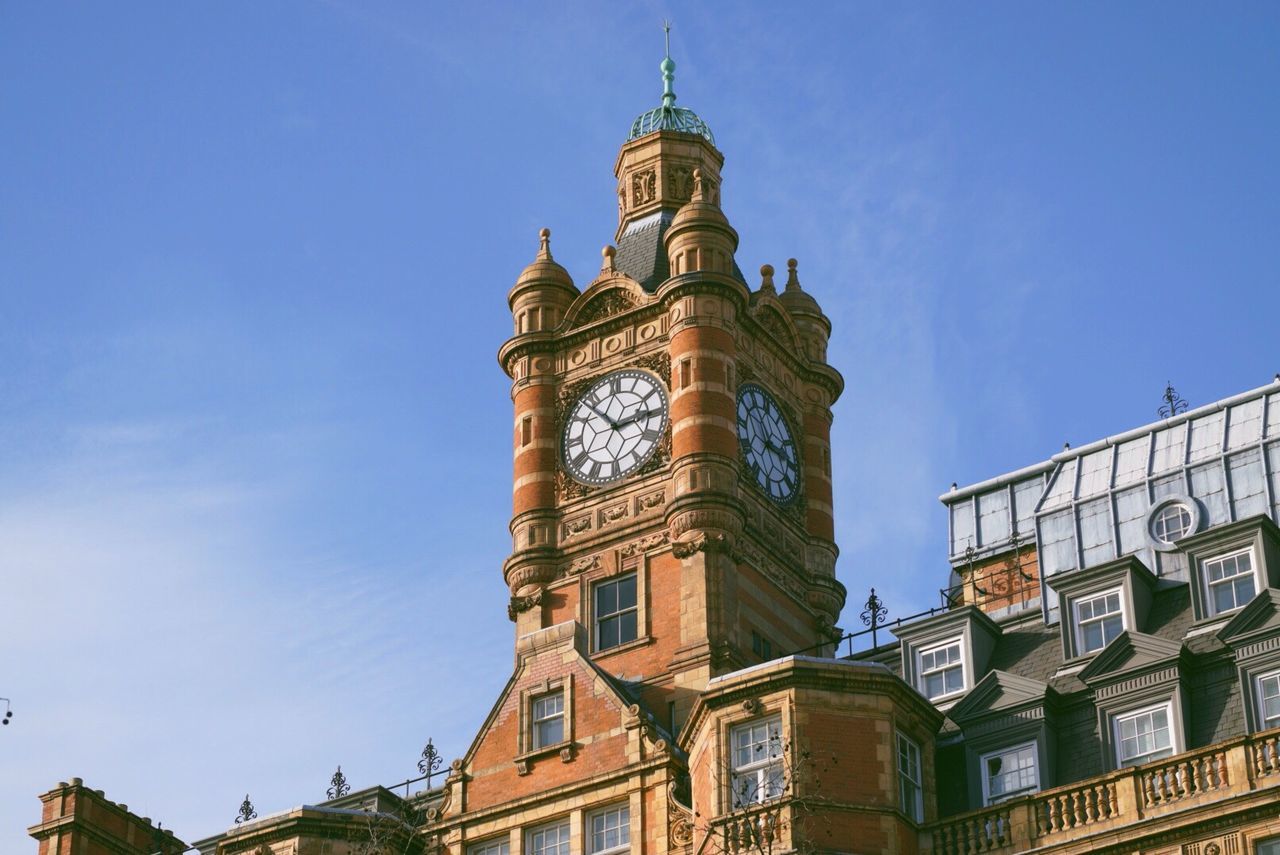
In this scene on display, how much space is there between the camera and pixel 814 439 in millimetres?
66500

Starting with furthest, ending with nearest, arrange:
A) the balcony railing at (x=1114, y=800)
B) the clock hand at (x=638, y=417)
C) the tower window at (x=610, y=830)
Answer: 1. the clock hand at (x=638, y=417)
2. the tower window at (x=610, y=830)
3. the balcony railing at (x=1114, y=800)

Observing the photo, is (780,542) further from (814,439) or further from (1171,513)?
(1171,513)

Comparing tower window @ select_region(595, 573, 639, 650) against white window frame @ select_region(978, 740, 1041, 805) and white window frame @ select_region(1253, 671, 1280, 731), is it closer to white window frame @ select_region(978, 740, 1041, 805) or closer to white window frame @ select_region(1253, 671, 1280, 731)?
white window frame @ select_region(978, 740, 1041, 805)

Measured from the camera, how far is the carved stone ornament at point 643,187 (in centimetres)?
6919

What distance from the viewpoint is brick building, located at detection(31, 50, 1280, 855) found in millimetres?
49125

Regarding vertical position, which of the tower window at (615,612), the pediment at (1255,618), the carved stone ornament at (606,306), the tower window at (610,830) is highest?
the carved stone ornament at (606,306)

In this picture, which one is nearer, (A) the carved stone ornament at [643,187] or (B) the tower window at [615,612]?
(B) the tower window at [615,612]


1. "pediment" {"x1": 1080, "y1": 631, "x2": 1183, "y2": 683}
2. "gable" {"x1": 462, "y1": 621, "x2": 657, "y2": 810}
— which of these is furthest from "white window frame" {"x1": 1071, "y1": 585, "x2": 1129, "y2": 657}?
"gable" {"x1": 462, "y1": 621, "x2": 657, "y2": 810}

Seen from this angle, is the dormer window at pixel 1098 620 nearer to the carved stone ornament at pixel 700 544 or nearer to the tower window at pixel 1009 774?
the tower window at pixel 1009 774

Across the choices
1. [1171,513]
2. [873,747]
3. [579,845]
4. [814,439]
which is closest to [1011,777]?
[873,747]

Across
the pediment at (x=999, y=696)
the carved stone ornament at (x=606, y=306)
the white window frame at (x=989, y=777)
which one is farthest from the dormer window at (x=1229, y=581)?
the carved stone ornament at (x=606, y=306)

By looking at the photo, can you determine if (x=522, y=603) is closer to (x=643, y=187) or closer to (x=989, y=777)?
(x=643, y=187)

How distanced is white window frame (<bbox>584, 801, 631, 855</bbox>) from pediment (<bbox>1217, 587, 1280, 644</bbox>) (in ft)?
40.2

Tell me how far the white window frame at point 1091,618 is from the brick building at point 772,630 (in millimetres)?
48
